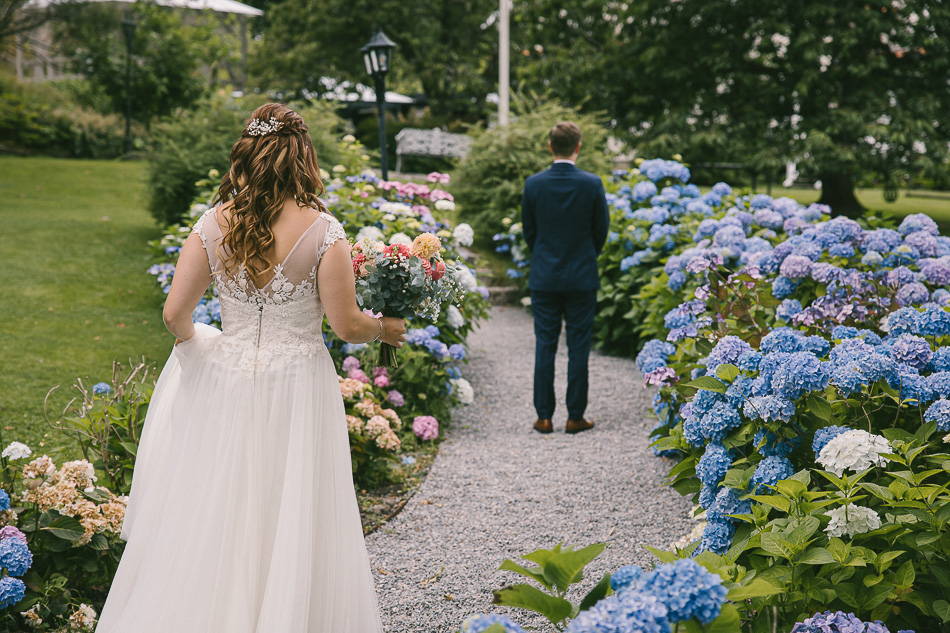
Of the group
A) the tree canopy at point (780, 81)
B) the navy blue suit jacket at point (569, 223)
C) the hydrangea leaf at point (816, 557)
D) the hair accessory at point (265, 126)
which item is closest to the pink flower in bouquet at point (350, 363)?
the navy blue suit jacket at point (569, 223)

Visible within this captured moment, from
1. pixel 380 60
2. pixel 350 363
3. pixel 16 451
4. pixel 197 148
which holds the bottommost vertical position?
pixel 350 363

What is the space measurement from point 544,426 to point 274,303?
3404 mm

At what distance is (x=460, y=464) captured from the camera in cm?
496

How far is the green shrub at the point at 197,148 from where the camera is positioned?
9.77 metres

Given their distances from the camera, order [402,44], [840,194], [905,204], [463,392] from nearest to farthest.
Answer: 1. [463,392]
2. [840,194]
3. [905,204]
4. [402,44]

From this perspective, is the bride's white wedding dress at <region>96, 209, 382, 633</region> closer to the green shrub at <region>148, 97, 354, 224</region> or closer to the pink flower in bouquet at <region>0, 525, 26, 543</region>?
the pink flower in bouquet at <region>0, 525, 26, 543</region>

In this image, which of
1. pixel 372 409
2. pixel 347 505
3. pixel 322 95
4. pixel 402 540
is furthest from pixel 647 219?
pixel 322 95

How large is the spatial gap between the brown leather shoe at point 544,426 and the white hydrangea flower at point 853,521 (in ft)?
11.2

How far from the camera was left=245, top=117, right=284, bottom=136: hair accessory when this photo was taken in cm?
238

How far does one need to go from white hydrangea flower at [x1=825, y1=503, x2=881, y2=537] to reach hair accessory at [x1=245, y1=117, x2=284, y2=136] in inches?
77.9

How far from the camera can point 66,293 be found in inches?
340

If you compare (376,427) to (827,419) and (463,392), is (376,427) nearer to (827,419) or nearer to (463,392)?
(463,392)

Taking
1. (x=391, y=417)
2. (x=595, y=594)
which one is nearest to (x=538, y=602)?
(x=595, y=594)

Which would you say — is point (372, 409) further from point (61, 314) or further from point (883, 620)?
point (61, 314)
